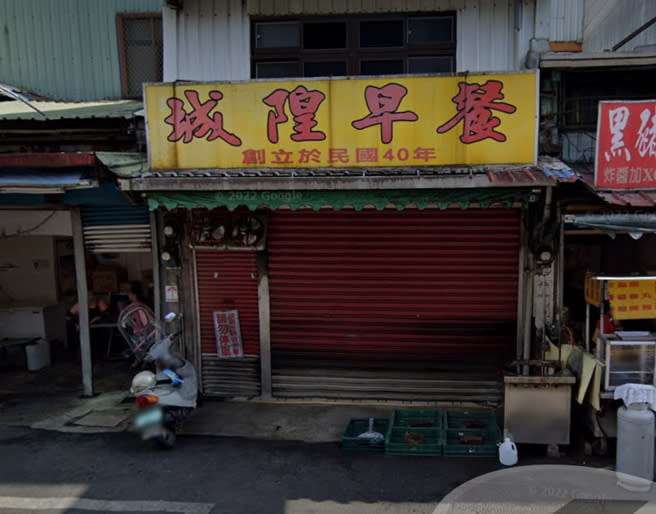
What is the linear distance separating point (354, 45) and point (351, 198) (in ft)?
10.8

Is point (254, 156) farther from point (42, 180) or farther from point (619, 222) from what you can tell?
point (619, 222)

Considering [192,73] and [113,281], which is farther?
[113,281]

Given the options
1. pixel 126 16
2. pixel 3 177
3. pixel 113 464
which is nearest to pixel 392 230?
pixel 113 464

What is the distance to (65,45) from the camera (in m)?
9.97

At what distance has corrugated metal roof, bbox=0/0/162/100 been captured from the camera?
32.5 ft

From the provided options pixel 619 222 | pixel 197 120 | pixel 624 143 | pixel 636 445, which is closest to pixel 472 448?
pixel 636 445

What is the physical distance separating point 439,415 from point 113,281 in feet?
26.4

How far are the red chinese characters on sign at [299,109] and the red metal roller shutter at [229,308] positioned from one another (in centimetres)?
224

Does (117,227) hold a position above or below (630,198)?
below

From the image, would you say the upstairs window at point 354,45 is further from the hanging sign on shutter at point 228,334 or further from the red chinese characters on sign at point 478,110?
the hanging sign on shutter at point 228,334

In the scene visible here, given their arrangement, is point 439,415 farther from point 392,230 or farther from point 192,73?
point 192,73

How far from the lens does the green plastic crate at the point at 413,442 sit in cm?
634

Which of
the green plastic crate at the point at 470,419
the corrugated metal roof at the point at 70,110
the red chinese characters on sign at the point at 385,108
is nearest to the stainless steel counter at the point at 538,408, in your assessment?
the green plastic crate at the point at 470,419

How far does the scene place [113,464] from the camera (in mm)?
6355
